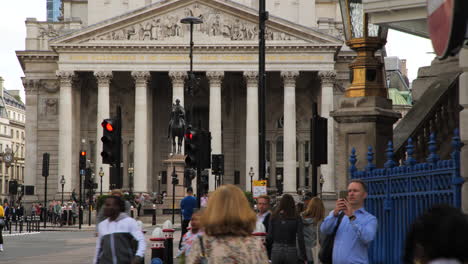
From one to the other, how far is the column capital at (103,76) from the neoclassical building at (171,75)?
0.29 feet

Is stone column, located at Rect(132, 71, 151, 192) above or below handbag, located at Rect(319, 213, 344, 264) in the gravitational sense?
above

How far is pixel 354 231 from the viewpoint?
10211mm

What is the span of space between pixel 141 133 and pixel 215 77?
8.18 m

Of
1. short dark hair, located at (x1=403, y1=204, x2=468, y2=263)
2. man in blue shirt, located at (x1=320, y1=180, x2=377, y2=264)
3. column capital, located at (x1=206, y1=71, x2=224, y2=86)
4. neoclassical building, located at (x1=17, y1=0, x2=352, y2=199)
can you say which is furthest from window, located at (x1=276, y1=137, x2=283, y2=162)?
short dark hair, located at (x1=403, y1=204, x2=468, y2=263)

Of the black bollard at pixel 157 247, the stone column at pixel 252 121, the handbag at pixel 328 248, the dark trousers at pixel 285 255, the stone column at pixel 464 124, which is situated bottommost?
the black bollard at pixel 157 247

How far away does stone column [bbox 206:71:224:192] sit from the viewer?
8875cm

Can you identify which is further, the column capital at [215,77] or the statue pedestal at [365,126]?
the column capital at [215,77]

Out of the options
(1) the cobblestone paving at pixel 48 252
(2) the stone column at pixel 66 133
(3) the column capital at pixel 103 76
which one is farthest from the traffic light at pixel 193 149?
(2) the stone column at pixel 66 133

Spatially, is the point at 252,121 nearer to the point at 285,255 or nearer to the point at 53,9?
the point at 285,255

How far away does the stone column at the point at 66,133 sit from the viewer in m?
89.5

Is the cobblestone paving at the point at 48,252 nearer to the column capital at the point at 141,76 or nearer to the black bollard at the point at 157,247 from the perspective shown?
the black bollard at the point at 157,247

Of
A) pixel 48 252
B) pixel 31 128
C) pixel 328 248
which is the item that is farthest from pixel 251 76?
pixel 328 248

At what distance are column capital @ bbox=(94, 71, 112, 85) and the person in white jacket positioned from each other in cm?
7771

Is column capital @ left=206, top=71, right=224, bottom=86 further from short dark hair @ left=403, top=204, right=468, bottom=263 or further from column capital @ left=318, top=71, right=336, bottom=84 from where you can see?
short dark hair @ left=403, top=204, right=468, bottom=263
